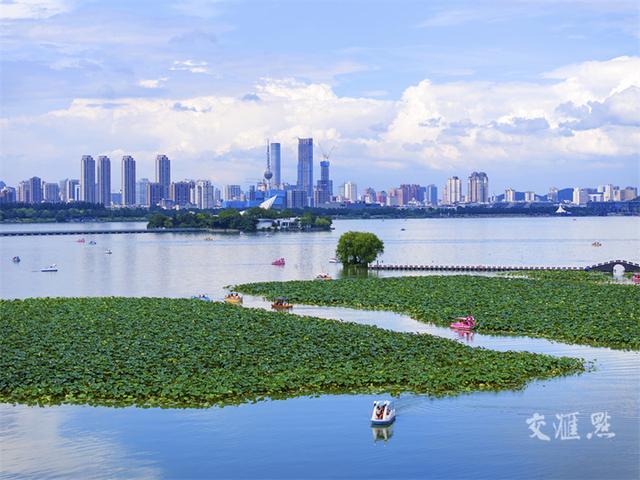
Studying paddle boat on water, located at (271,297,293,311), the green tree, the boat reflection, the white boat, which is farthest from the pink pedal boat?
the green tree

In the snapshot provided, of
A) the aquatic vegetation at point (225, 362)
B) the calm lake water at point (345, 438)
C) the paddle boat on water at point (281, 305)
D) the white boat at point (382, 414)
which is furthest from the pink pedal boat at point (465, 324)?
the white boat at point (382, 414)

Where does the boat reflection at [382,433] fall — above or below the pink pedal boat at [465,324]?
below

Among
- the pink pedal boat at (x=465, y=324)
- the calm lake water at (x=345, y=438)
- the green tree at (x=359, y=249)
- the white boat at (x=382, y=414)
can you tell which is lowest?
the calm lake water at (x=345, y=438)

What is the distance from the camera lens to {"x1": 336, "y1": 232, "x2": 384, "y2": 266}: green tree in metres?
64.8

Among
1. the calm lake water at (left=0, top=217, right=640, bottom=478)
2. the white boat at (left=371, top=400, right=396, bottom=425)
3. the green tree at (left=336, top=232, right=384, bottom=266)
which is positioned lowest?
the calm lake water at (left=0, top=217, right=640, bottom=478)

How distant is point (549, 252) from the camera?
3531 inches

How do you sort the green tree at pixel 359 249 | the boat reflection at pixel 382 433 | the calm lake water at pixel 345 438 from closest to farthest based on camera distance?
1. the calm lake water at pixel 345 438
2. the boat reflection at pixel 382 433
3. the green tree at pixel 359 249

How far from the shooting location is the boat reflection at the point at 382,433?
18688 millimetres

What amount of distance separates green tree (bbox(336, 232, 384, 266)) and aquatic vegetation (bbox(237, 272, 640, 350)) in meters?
14.7

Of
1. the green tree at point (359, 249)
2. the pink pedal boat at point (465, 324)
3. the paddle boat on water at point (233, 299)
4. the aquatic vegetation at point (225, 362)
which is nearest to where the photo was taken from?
the aquatic vegetation at point (225, 362)

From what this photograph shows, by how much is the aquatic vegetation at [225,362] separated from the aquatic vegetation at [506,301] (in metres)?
5.00

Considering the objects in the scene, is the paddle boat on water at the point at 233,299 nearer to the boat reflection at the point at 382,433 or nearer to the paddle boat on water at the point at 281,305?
the paddle boat on water at the point at 281,305

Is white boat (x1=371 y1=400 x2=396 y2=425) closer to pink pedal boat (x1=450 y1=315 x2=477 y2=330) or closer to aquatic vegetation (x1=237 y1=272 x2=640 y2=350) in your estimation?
aquatic vegetation (x1=237 y1=272 x2=640 y2=350)

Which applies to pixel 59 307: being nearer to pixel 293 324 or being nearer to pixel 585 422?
pixel 293 324
